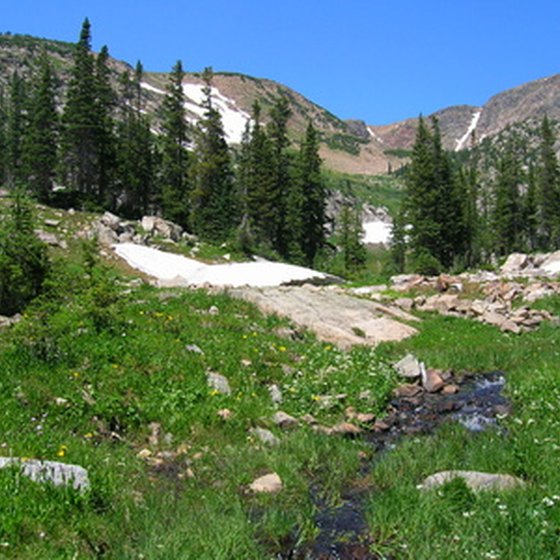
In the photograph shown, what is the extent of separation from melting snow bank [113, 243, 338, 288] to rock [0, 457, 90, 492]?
65.9 feet

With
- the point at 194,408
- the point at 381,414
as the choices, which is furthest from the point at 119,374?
the point at 381,414

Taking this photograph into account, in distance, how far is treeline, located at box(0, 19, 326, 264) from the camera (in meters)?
58.9

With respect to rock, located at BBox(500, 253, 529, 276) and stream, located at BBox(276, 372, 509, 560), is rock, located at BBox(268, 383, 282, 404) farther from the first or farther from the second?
rock, located at BBox(500, 253, 529, 276)

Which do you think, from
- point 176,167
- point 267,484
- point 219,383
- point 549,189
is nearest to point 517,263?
point 219,383

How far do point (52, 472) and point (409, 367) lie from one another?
29.5 ft

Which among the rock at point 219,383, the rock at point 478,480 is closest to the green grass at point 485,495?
the rock at point 478,480

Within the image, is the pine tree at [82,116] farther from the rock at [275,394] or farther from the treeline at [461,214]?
the rock at [275,394]

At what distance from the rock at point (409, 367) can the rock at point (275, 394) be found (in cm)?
348

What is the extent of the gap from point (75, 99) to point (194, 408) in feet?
187

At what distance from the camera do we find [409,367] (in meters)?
13.2

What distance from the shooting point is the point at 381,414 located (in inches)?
413

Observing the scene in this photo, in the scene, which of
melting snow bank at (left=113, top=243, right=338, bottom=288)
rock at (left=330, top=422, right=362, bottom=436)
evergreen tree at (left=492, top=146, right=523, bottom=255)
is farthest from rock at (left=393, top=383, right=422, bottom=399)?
evergreen tree at (left=492, top=146, right=523, bottom=255)

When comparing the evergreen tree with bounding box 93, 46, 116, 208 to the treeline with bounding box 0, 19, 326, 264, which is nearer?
the treeline with bounding box 0, 19, 326, 264

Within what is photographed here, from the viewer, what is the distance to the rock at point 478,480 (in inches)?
258
